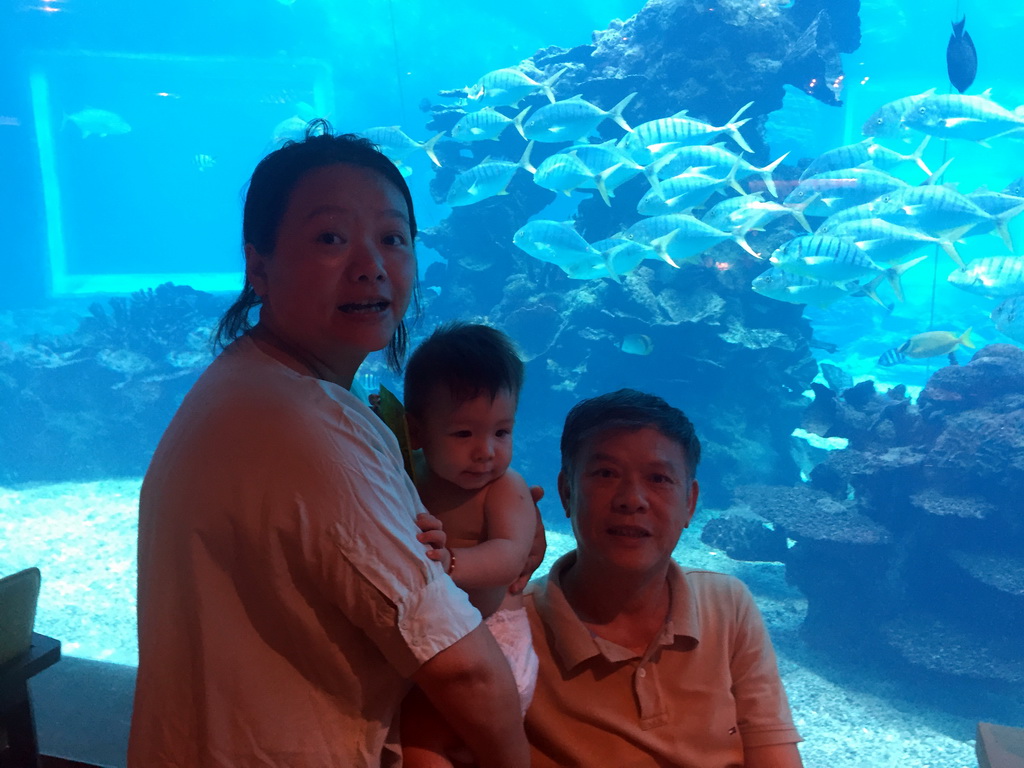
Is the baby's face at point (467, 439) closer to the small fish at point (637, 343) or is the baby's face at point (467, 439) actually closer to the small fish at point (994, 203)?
the small fish at point (637, 343)

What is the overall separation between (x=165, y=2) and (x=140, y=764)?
125 feet

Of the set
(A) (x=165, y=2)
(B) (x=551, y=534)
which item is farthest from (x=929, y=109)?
(A) (x=165, y=2)

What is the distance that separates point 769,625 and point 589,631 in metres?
5.76

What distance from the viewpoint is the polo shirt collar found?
4.34ft

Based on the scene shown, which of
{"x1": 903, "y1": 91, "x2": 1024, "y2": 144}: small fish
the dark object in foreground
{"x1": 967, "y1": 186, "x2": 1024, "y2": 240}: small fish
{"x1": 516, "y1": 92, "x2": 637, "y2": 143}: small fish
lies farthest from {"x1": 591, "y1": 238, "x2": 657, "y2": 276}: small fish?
the dark object in foreground

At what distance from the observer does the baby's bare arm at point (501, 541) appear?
1095mm

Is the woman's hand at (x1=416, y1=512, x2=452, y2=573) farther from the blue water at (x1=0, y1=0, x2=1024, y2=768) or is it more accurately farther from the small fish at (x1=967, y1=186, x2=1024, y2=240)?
the small fish at (x1=967, y1=186, x2=1024, y2=240)

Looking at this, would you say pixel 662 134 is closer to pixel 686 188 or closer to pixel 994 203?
pixel 686 188

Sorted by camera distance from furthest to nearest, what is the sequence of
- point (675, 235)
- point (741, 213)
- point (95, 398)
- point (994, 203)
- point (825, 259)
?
1. point (95, 398)
2. point (994, 203)
3. point (741, 213)
4. point (675, 235)
5. point (825, 259)

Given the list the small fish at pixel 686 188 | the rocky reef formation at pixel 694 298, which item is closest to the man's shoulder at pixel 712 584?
the small fish at pixel 686 188

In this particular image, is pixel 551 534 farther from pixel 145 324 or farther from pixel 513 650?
pixel 145 324

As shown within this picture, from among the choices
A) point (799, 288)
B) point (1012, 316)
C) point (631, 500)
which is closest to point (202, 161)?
point (799, 288)

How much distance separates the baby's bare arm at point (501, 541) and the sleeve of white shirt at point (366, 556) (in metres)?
0.22

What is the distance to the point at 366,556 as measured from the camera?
81 cm
